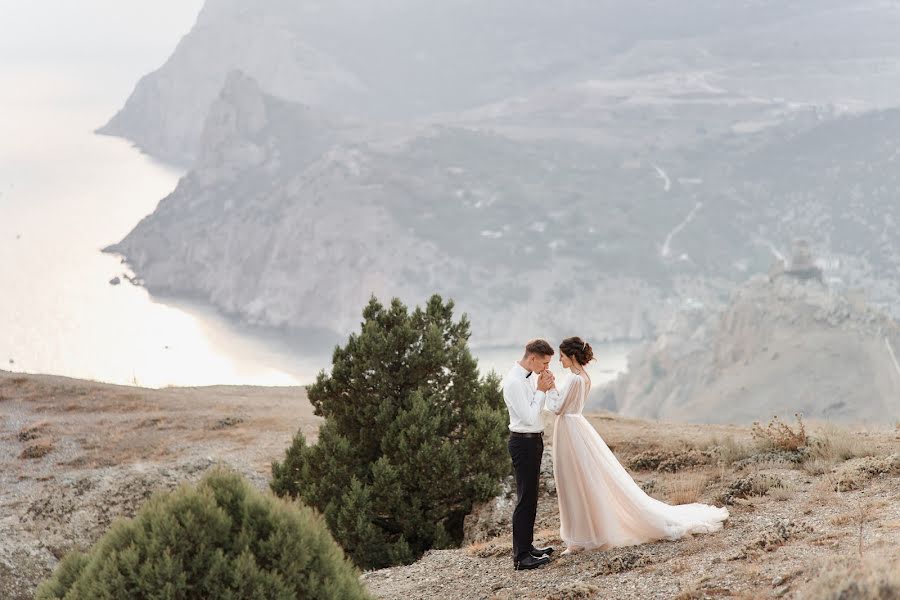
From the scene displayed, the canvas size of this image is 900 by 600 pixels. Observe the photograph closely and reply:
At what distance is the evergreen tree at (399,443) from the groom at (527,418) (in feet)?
11.1

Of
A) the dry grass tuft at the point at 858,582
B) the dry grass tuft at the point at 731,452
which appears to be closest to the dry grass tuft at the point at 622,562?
the dry grass tuft at the point at 858,582

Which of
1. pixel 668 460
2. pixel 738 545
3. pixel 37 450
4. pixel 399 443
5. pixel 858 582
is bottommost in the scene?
pixel 37 450

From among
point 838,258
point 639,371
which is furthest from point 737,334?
point 838,258

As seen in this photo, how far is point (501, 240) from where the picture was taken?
19012 cm

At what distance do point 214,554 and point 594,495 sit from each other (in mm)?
4501

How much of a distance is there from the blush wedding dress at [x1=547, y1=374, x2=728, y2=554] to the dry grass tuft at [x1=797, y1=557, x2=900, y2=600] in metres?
2.92

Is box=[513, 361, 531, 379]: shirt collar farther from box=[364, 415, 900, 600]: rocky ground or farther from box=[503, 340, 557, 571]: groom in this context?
box=[364, 415, 900, 600]: rocky ground

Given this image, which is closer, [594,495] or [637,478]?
[594,495]

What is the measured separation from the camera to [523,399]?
9.50 meters

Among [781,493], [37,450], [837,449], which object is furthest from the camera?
[37,450]

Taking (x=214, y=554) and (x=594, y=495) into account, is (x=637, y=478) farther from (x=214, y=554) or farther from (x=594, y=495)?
(x=214, y=554)

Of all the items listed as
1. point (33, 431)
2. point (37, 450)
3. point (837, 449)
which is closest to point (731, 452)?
point (837, 449)

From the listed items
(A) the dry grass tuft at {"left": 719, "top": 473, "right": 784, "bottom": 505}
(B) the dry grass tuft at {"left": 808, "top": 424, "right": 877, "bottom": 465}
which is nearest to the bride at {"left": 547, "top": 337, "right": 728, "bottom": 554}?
(A) the dry grass tuft at {"left": 719, "top": 473, "right": 784, "bottom": 505}

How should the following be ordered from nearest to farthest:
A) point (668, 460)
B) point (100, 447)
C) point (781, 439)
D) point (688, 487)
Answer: point (688, 487), point (781, 439), point (668, 460), point (100, 447)
